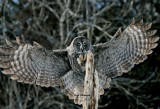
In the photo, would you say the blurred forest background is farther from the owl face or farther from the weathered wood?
the weathered wood

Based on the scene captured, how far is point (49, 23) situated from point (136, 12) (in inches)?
134

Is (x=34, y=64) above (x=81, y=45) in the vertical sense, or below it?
below

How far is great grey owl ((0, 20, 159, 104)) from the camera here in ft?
21.2

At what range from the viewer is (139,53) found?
262 inches

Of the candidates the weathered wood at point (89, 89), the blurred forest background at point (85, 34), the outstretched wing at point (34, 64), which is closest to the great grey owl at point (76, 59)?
the outstretched wing at point (34, 64)

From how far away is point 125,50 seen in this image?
680 cm

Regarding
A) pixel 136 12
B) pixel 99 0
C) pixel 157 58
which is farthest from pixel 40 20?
pixel 157 58

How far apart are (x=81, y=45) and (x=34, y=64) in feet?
3.43

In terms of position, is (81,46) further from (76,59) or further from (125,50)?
(125,50)

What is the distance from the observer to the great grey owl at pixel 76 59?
6.45m

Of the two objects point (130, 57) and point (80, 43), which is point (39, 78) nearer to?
point (80, 43)

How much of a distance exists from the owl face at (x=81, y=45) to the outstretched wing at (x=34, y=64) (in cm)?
36

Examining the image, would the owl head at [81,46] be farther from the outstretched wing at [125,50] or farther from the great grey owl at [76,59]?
the outstretched wing at [125,50]

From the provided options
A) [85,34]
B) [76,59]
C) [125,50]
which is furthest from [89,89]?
[85,34]
